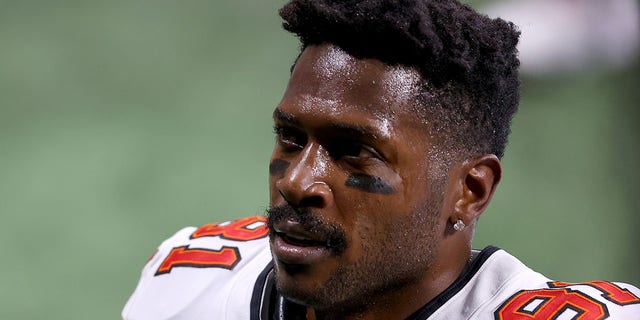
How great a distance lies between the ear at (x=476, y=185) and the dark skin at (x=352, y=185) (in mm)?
20

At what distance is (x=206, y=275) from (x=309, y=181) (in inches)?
17.2

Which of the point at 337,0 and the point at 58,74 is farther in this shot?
the point at 58,74

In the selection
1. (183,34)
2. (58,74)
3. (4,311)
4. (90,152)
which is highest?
(183,34)

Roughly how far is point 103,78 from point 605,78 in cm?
180

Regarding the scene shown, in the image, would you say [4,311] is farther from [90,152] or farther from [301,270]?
[301,270]

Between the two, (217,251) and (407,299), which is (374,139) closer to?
(407,299)

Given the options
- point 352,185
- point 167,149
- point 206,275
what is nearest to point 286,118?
point 352,185

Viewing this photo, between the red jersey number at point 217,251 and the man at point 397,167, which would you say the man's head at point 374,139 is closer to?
the man at point 397,167

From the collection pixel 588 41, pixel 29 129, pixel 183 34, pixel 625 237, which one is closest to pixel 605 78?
pixel 588 41

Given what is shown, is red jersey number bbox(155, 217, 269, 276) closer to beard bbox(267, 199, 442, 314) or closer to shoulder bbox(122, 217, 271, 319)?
shoulder bbox(122, 217, 271, 319)

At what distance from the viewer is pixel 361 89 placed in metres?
1.27

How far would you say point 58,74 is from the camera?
3271 mm

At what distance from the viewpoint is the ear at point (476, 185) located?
4.48 ft

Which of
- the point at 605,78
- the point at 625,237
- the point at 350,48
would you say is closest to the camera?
the point at 350,48
